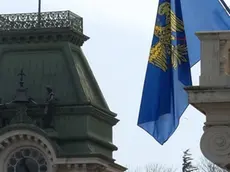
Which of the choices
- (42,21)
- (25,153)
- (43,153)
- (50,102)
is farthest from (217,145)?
(42,21)

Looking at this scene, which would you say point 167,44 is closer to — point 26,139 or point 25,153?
point 26,139

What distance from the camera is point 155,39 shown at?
3145cm

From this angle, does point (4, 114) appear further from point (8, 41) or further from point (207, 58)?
point (207, 58)

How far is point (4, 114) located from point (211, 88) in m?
43.8

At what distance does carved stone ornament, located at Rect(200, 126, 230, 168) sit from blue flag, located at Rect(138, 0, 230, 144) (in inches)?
128

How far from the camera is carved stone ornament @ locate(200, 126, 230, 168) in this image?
27.2 m

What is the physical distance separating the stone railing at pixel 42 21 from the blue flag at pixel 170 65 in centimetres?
4099

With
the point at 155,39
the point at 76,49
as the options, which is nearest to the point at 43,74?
the point at 76,49

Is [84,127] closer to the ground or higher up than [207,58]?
higher up

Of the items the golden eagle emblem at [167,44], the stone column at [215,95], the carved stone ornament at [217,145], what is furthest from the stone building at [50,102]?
the carved stone ornament at [217,145]

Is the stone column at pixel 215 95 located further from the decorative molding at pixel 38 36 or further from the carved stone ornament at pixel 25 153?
the decorative molding at pixel 38 36

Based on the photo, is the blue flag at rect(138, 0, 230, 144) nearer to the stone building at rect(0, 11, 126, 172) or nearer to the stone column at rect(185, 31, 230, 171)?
the stone column at rect(185, 31, 230, 171)

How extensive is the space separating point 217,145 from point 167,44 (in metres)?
4.37

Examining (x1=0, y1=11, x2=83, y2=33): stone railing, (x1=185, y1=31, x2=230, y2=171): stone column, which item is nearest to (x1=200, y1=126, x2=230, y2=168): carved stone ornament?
(x1=185, y1=31, x2=230, y2=171): stone column
